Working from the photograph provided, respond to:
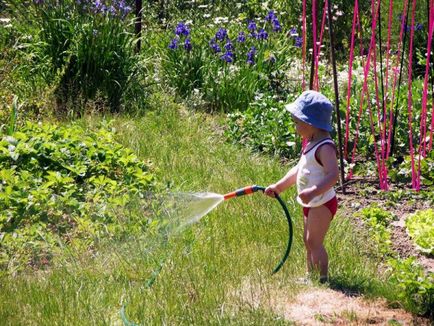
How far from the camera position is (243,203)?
Result: 5.78 metres

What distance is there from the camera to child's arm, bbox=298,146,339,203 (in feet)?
14.3

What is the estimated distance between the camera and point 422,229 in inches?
209

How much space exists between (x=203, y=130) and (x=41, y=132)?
1784 millimetres

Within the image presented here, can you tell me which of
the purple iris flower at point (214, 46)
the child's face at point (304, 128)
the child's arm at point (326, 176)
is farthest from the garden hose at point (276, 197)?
the purple iris flower at point (214, 46)

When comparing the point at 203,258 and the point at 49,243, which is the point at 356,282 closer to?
the point at 203,258

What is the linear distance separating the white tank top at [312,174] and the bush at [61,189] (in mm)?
1149

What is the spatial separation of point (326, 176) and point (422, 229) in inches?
46.6

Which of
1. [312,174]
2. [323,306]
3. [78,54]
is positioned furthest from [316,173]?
[78,54]

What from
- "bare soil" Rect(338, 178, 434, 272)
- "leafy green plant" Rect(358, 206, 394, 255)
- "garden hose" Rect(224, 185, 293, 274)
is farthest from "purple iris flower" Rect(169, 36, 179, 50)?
"garden hose" Rect(224, 185, 293, 274)

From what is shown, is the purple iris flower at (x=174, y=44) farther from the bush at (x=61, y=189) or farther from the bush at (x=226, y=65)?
the bush at (x=61, y=189)

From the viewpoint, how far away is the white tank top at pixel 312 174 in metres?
4.45

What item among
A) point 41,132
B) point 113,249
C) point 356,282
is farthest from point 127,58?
point 356,282

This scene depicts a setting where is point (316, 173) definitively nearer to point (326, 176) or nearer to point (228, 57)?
point (326, 176)

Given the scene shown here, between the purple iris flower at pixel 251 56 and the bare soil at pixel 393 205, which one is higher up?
the purple iris flower at pixel 251 56
